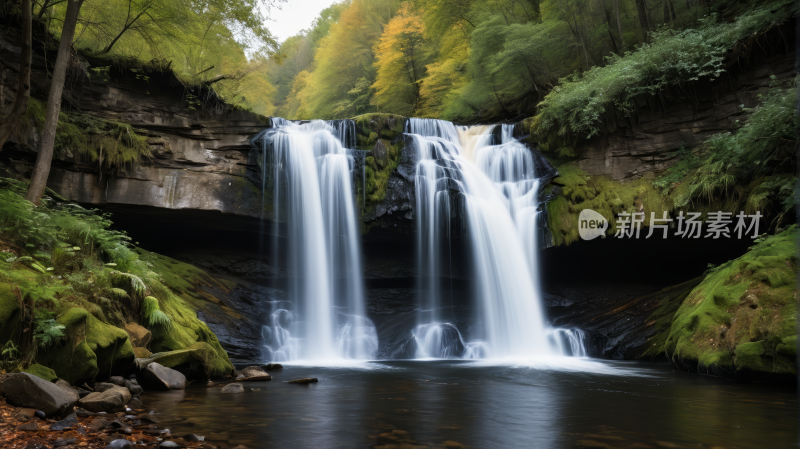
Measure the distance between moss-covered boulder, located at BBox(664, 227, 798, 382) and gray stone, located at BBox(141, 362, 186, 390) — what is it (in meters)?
8.23

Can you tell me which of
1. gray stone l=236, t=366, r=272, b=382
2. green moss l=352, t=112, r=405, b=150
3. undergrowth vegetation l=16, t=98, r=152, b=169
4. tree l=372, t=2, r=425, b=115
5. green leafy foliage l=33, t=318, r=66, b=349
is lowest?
gray stone l=236, t=366, r=272, b=382

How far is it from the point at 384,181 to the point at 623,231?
23.7 feet

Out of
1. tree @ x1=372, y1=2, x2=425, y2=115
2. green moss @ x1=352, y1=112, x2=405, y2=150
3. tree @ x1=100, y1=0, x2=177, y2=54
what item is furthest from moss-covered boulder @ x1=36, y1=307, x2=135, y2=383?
tree @ x1=372, y1=2, x2=425, y2=115

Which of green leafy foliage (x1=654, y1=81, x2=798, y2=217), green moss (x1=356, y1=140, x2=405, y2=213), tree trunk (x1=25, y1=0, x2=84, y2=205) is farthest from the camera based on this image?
green moss (x1=356, y1=140, x2=405, y2=213)

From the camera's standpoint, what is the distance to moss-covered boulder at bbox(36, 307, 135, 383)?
4793 mm

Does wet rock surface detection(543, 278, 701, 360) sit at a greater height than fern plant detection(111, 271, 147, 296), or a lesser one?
lesser

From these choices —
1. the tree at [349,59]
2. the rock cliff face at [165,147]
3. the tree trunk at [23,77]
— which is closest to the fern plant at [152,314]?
the tree trunk at [23,77]

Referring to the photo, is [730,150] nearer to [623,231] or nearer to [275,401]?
[623,231]

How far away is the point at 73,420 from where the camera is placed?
3738 mm

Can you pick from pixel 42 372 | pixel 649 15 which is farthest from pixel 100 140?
pixel 649 15

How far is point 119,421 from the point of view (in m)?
3.94

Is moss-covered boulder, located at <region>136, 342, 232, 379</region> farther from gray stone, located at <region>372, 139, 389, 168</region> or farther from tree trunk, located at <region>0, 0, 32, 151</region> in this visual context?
gray stone, located at <region>372, 139, 389, 168</region>

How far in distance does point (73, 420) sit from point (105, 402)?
54 centimetres

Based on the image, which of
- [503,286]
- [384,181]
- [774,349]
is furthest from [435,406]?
[384,181]
